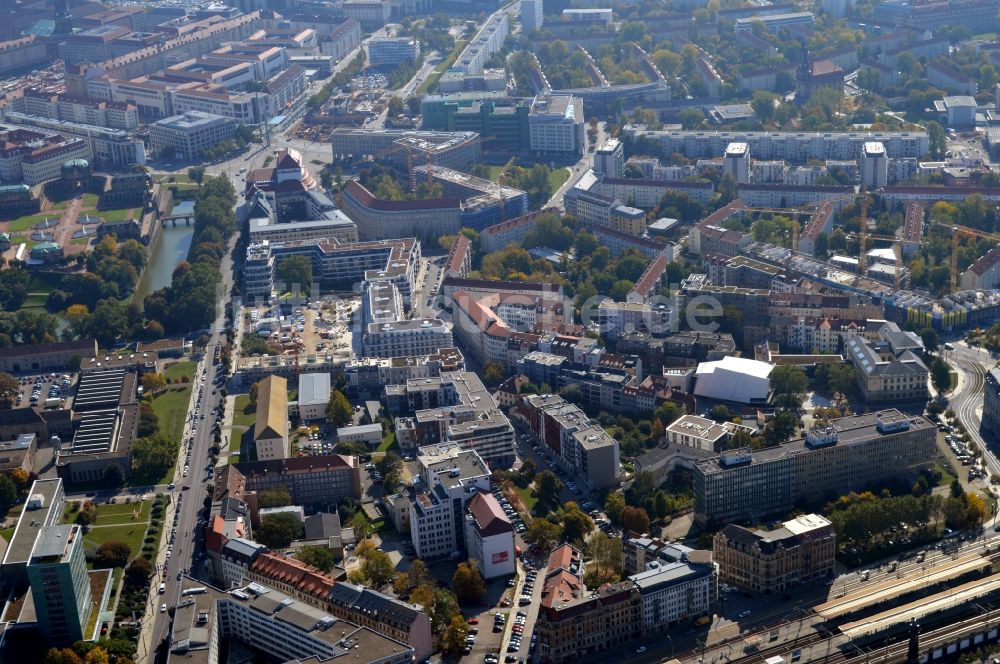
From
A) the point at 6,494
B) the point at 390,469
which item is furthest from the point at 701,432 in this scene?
the point at 6,494

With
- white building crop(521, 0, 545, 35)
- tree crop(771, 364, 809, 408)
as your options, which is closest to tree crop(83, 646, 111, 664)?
tree crop(771, 364, 809, 408)

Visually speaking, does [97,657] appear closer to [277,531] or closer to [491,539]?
[277,531]

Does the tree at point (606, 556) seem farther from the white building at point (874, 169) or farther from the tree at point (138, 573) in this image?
the white building at point (874, 169)

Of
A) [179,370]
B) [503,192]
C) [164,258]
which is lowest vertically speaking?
[164,258]

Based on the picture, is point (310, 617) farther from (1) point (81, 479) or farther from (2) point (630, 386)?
(2) point (630, 386)

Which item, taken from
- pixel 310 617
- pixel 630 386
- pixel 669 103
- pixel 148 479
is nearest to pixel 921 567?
pixel 630 386

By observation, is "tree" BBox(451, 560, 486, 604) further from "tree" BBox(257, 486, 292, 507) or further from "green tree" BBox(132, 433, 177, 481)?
"green tree" BBox(132, 433, 177, 481)

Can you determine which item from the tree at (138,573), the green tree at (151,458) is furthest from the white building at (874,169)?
the tree at (138,573)
